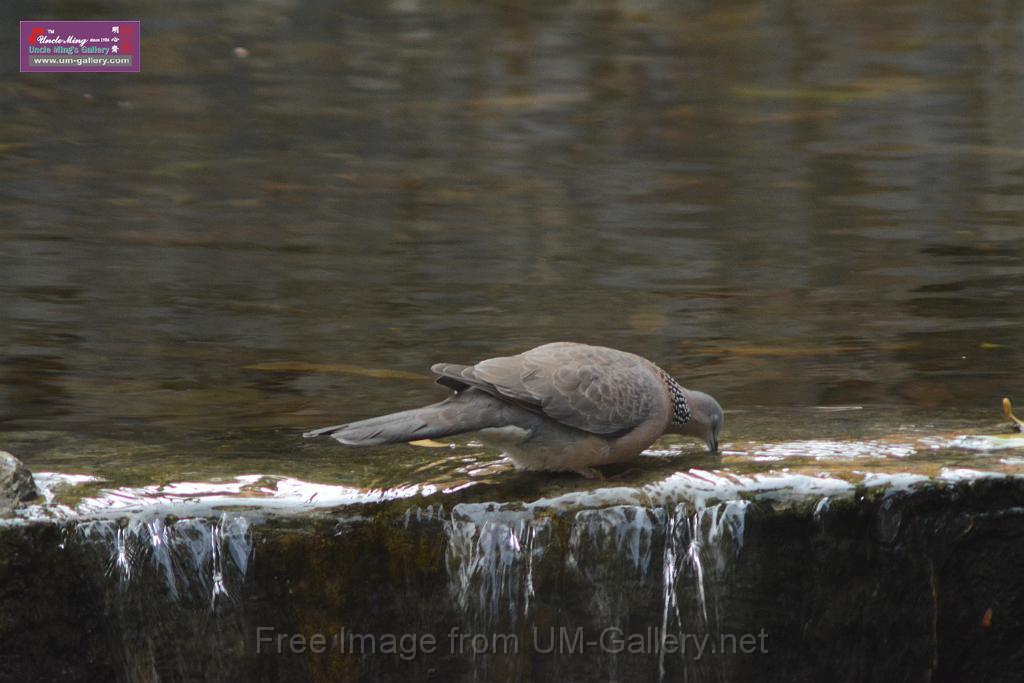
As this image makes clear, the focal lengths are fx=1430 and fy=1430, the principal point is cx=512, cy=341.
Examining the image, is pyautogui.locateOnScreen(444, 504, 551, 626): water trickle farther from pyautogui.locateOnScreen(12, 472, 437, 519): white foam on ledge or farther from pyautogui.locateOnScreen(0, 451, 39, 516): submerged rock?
pyautogui.locateOnScreen(0, 451, 39, 516): submerged rock

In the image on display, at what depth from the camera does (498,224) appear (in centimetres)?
1155

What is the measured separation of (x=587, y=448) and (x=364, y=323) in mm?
4120

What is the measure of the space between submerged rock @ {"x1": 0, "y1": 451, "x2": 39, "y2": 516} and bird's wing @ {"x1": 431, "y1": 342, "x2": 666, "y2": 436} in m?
1.40

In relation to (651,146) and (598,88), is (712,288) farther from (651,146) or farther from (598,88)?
(598,88)

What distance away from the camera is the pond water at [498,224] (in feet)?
23.4

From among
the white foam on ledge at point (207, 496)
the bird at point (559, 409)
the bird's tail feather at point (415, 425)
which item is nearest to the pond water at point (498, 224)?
the white foam on ledge at point (207, 496)

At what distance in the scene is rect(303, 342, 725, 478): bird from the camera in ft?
15.7

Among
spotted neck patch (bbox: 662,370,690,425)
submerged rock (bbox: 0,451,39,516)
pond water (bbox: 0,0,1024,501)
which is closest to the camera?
submerged rock (bbox: 0,451,39,516)

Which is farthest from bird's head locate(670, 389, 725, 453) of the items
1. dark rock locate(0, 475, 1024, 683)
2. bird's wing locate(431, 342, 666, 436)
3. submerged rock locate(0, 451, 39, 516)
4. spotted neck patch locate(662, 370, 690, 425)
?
submerged rock locate(0, 451, 39, 516)

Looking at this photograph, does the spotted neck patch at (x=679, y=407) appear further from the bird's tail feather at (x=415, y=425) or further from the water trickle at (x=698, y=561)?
the bird's tail feather at (x=415, y=425)

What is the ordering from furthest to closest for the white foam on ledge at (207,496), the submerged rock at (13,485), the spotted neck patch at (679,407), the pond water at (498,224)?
the pond water at (498,224), the spotted neck patch at (679,407), the white foam on ledge at (207,496), the submerged rock at (13,485)

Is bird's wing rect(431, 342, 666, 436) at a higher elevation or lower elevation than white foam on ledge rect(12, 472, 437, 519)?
higher

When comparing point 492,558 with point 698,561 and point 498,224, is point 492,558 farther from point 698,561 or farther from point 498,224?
point 498,224

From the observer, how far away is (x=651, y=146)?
14.7m
